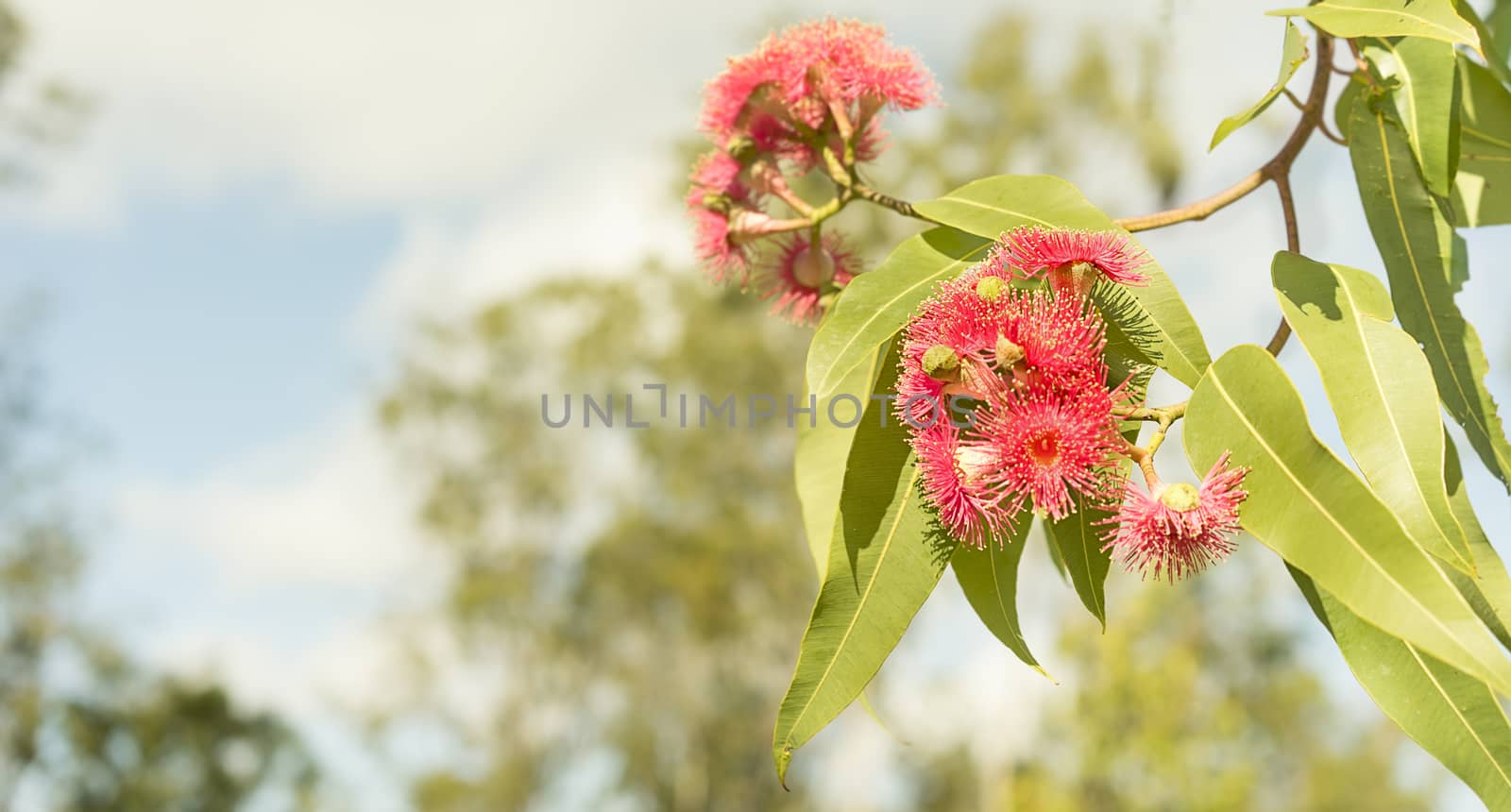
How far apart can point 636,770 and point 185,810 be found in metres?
6.81

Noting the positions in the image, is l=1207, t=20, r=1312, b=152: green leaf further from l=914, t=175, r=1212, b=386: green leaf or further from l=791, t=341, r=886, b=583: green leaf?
l=791, t=341, r=886, b=583: green leaf

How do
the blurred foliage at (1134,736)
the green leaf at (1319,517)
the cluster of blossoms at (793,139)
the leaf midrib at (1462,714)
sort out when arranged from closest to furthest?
the green leaf at (1319,517)
the leaf midrib at (1462,714)
the cluster of blossoms at (793,139)
the blurred foliage at (1134,736)

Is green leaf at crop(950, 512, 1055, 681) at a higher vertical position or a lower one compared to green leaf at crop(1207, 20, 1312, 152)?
lower

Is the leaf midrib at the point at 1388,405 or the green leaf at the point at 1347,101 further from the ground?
the green leaf at the point at 1347,101

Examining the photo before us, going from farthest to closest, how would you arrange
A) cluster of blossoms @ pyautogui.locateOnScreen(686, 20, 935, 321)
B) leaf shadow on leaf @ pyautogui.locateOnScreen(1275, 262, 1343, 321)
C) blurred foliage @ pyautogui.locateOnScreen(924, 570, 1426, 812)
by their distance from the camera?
1. blurred foliage @ pyautogui.locateOnScreen(924, 570, 1426, 812)
2. cluster of blossoms @ pyautogui.locateOnScreen(686, 20, 935, 321)
3. leaf shadow on leaf @ pyautogui.locateOnScreen(1275, 262, 1343, 321)

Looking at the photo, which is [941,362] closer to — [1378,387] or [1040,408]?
[1040,408]

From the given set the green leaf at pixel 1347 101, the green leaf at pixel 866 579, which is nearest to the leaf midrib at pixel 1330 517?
the green leaf at pixel 866 579

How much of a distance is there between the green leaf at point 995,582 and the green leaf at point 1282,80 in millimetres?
358

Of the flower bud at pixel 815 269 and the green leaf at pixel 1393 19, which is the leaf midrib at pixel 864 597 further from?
the green leaf at pixel 1393 19

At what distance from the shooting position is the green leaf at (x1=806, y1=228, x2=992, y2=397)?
92 centimetres

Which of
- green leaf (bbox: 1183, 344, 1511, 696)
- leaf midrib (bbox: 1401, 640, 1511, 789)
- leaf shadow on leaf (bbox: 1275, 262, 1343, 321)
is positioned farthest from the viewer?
leaf shadow on leaf (bbox: 1275, 262, 1343, 321)

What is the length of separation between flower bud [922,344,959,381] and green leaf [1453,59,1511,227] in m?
0.67

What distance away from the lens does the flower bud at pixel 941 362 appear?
813 millimetres

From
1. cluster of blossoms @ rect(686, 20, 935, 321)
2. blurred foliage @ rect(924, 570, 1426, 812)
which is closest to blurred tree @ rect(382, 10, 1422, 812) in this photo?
blurred foliage @ rect(924, 570, 1426, 812)
